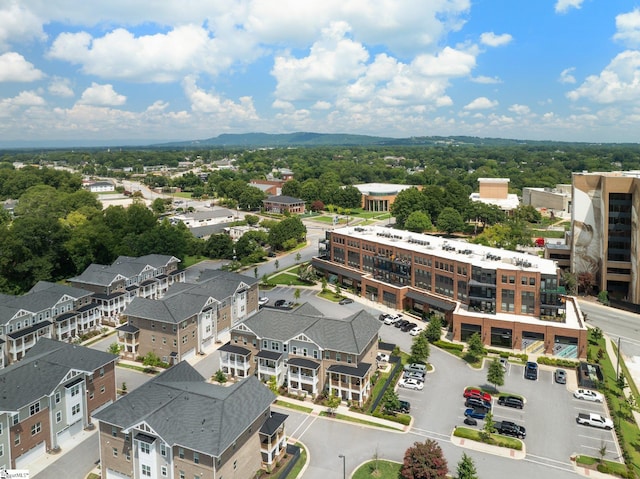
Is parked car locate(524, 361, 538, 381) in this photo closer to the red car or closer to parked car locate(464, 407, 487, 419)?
the red car

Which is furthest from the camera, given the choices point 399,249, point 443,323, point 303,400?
point 399,249

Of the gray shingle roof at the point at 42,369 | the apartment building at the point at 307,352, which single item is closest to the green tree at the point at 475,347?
the apartment building at the point at 307,352

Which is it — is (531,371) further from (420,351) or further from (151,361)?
(151,361)

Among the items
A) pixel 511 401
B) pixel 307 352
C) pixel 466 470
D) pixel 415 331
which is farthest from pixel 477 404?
pixel 415 331

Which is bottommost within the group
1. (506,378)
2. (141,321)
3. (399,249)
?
(506,378)

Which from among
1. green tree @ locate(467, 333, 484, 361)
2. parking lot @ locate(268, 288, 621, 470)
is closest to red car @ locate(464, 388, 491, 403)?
parking lot @ locate(268, 288, 621, 470)

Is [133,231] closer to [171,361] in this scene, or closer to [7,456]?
[171,361]

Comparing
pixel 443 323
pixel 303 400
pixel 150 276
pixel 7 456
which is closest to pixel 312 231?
pixel 150 276
